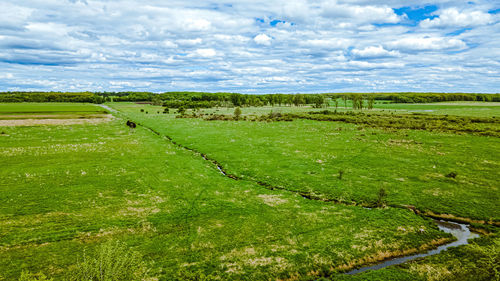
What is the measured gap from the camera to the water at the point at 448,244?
15513 millimetres

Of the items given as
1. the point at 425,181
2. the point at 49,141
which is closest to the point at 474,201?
the point at 425,181

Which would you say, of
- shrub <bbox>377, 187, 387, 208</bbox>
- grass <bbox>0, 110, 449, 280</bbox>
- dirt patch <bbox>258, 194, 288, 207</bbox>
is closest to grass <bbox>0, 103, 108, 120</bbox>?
grass <bbox>0, 110, 449, 280</bbox>

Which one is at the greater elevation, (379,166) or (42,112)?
(42,112)

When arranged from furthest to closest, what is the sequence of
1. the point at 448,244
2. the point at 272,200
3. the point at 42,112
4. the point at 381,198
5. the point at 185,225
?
the point at 42,112
the point at 272,200
the point at 381,198
the point at 185,225
the point at 448,244

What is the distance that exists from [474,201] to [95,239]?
30.9 m

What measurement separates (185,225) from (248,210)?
17.2ft

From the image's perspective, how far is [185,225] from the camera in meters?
19.0

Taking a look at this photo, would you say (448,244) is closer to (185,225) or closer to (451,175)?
(451,175)

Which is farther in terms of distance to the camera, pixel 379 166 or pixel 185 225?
pixel 379 166

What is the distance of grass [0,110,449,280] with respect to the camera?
580 inches

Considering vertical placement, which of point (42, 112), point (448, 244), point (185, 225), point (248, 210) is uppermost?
point (42, 112)

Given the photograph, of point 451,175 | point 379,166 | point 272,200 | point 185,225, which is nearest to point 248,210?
point 272,200

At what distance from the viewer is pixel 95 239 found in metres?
16.7

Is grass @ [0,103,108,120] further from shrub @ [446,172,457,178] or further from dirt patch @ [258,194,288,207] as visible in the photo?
shrub @ [446,172,457,178]
